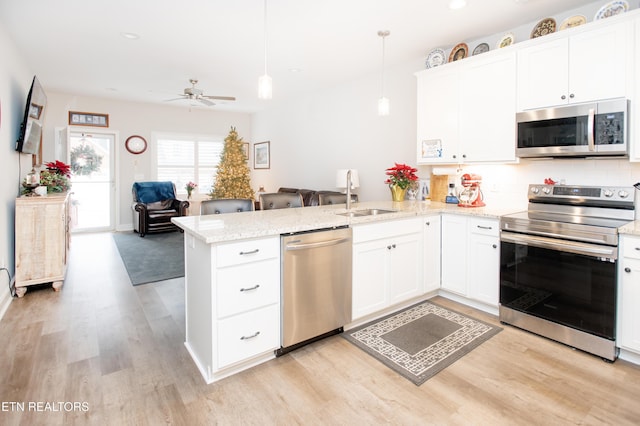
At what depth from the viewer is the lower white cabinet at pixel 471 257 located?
2.96 m

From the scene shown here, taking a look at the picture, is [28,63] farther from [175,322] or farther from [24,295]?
[175,322]

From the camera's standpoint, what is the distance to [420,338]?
103 inches

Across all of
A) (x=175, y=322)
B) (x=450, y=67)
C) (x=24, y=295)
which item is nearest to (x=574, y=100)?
(x=450, y=67)

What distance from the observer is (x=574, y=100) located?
107 inches

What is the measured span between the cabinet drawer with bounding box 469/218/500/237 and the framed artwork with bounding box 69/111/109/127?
736 cm

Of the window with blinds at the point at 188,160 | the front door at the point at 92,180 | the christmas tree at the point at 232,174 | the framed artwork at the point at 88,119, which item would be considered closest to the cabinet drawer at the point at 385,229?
the christmas tree at the point at 232,174

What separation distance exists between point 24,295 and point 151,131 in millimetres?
4990

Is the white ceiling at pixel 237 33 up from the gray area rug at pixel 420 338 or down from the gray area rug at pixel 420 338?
up

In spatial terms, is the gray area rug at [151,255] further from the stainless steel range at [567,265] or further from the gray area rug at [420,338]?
the stainless steel range at [567,265]

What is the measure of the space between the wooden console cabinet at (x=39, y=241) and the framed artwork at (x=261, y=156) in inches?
181

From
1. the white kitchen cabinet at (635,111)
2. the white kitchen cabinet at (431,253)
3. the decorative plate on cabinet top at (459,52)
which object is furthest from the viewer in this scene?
the decorative plate on cabinet top at (459,52)

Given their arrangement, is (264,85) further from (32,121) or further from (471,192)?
(32,121)

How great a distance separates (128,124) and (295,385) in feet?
23.8

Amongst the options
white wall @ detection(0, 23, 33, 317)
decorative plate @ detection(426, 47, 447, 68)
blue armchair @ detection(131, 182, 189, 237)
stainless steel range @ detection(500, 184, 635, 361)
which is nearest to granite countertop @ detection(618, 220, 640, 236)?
stainless steel range @ detection(500, 184, 635, 361)
